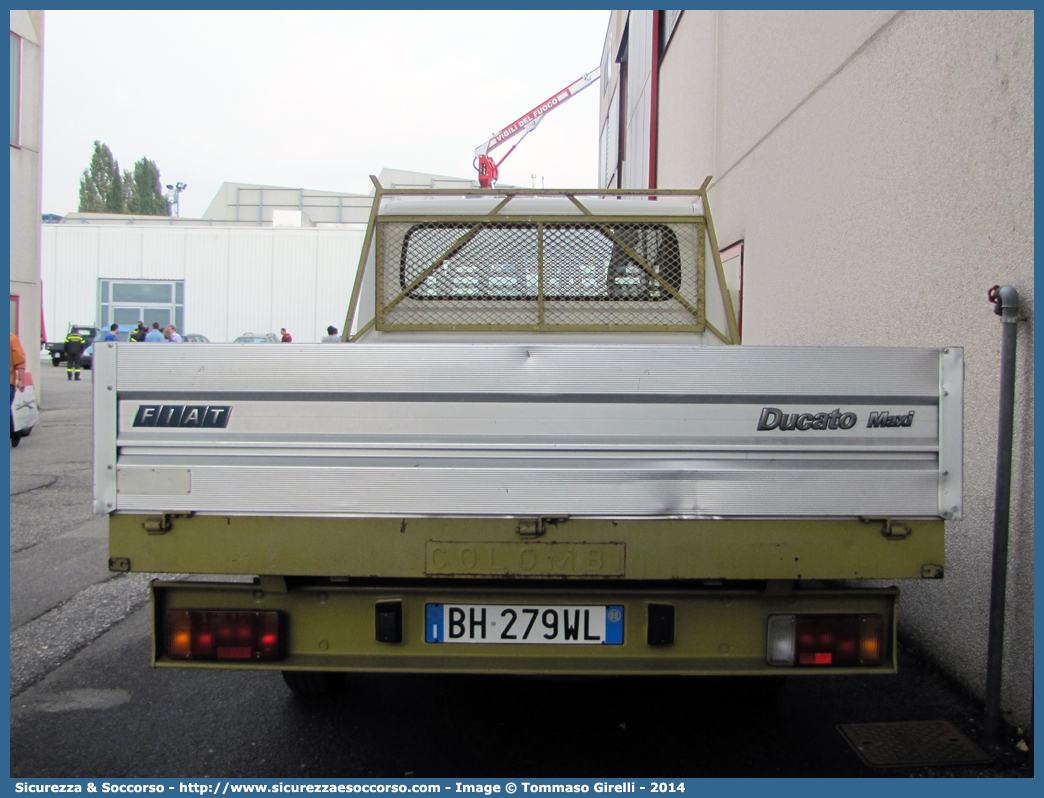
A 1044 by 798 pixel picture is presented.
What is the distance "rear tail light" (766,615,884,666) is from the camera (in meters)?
2.55

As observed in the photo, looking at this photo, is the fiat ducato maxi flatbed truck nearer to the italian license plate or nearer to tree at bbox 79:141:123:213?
the italian license plate

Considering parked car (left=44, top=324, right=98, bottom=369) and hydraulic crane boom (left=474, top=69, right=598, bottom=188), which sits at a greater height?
hydraulic crane boom (left=474, top=69, right=598, bottom=188)

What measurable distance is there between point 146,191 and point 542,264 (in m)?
64.5

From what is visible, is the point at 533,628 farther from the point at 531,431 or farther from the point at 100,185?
the point at 100,185

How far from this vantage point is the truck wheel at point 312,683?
3.31 meters

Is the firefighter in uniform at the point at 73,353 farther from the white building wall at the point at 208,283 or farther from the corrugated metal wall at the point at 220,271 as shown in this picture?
the white building wall at the point at 208,283

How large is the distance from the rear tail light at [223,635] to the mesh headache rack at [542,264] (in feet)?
6.02

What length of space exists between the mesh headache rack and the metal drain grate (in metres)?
1.91

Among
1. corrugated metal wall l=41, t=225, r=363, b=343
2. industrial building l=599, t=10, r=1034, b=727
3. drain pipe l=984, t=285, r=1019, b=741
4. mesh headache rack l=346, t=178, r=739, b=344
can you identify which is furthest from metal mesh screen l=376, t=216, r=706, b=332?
corrugated metal wall l=41, t=225, r=363, b=343

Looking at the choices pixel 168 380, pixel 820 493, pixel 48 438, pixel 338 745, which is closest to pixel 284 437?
pixel 168 380

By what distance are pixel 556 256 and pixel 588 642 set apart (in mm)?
2234

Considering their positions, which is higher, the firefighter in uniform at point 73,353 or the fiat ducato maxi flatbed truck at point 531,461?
the firefighter in uniform at point 73,353

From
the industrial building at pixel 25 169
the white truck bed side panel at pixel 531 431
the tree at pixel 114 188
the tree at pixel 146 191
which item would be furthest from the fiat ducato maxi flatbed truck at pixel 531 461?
the tree at pixel 146 191

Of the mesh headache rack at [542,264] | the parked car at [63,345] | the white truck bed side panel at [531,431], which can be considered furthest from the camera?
the parked car at [63,345]
